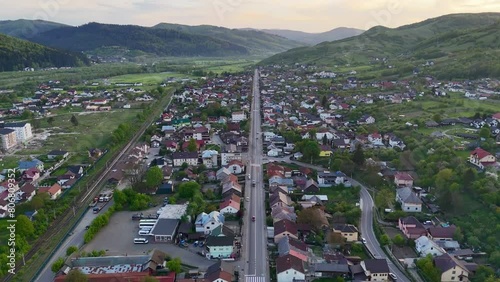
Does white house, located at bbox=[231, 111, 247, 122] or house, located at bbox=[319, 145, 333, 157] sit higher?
white house, located at bbox=[231, 111, 247, 122]

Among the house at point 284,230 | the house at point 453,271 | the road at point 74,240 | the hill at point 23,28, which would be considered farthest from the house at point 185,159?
the hill at point 23,28

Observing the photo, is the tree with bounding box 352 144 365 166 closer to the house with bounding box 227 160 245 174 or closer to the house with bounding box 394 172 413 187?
the house with bounding box 394 172 413 187

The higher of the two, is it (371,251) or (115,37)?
(115,37)

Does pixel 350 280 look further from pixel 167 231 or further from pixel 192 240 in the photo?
pixel 167 231

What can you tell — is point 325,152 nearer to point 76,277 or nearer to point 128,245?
point 128,245

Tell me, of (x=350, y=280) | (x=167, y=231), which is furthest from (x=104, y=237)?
(x=350, y=280)

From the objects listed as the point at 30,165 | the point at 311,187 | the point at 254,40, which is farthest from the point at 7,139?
the point at 254,40

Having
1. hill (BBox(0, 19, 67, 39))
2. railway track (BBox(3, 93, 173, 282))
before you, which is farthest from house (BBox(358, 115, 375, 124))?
hill (BBox(0, 19, 67, 39))
